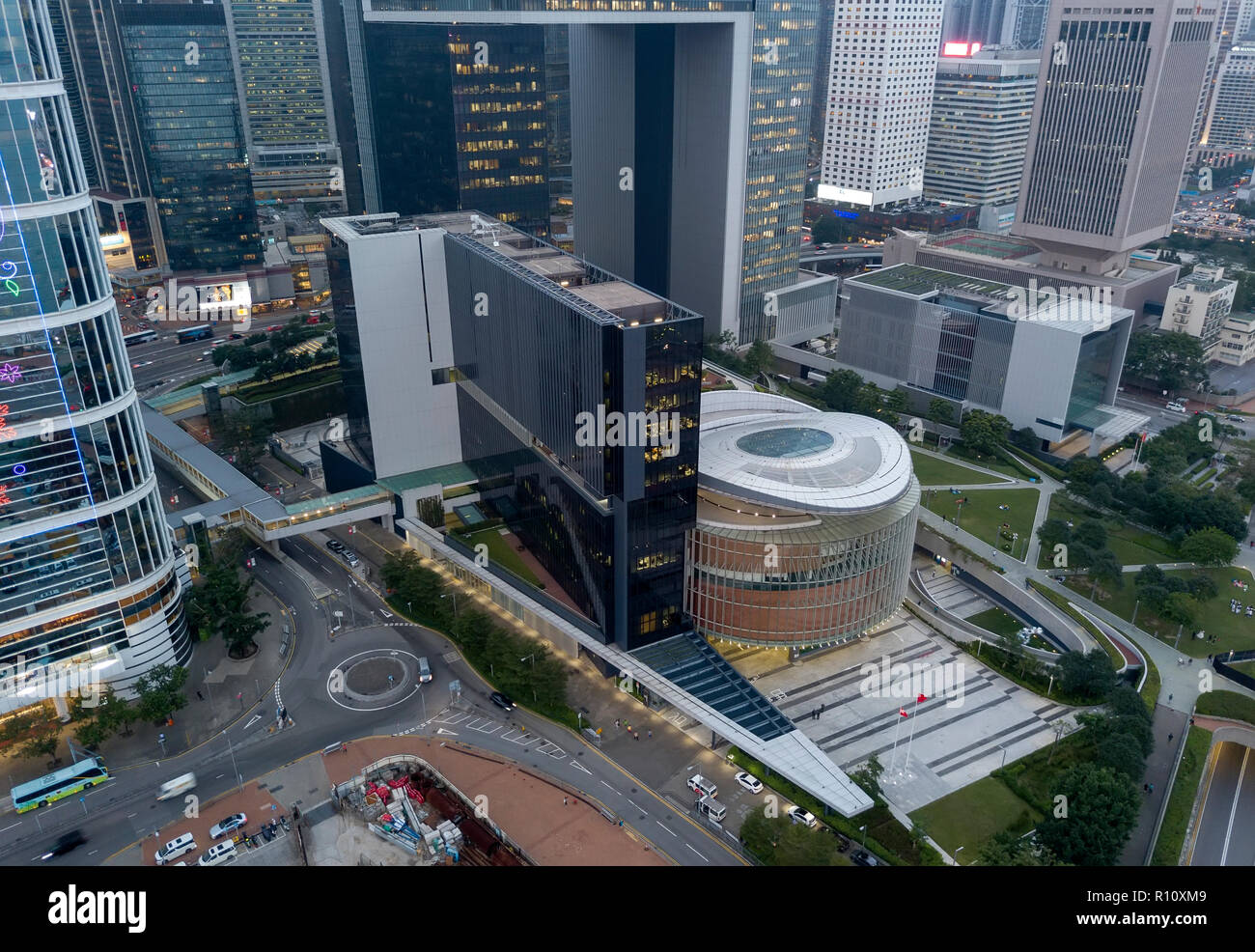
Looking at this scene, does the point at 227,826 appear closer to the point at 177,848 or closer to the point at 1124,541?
the point at 177,848

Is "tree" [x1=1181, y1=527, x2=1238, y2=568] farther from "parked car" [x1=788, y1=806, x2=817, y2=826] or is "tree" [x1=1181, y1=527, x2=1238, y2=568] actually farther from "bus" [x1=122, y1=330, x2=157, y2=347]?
"bus" [x1=122, y1=330, x2=157, y2=347]

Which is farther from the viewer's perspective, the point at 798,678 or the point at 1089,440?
the point at 1089,440

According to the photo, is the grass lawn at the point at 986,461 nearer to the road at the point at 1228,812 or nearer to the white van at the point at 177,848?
the road at the point at 1228,812

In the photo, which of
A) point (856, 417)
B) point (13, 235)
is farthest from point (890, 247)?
point (13, 235)

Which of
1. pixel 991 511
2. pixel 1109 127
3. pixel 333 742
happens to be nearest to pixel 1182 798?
pixel 991 511

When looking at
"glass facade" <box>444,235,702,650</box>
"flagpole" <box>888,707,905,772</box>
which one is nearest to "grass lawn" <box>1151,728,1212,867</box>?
"flagpole" <box>888,707,905,772</box>

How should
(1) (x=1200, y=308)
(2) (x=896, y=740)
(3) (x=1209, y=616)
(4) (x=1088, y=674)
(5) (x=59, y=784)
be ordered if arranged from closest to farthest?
(5) (x=59, y=784) → (2) (x=896, y=740) → (4) (x=1088, y=674) → (3) (x=1209, y=616) → (1) (x=1200, y=308)

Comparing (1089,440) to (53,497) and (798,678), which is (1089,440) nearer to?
(798,678)

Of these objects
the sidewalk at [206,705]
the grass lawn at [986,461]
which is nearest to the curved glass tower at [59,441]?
the sidewalk at [206,705]
